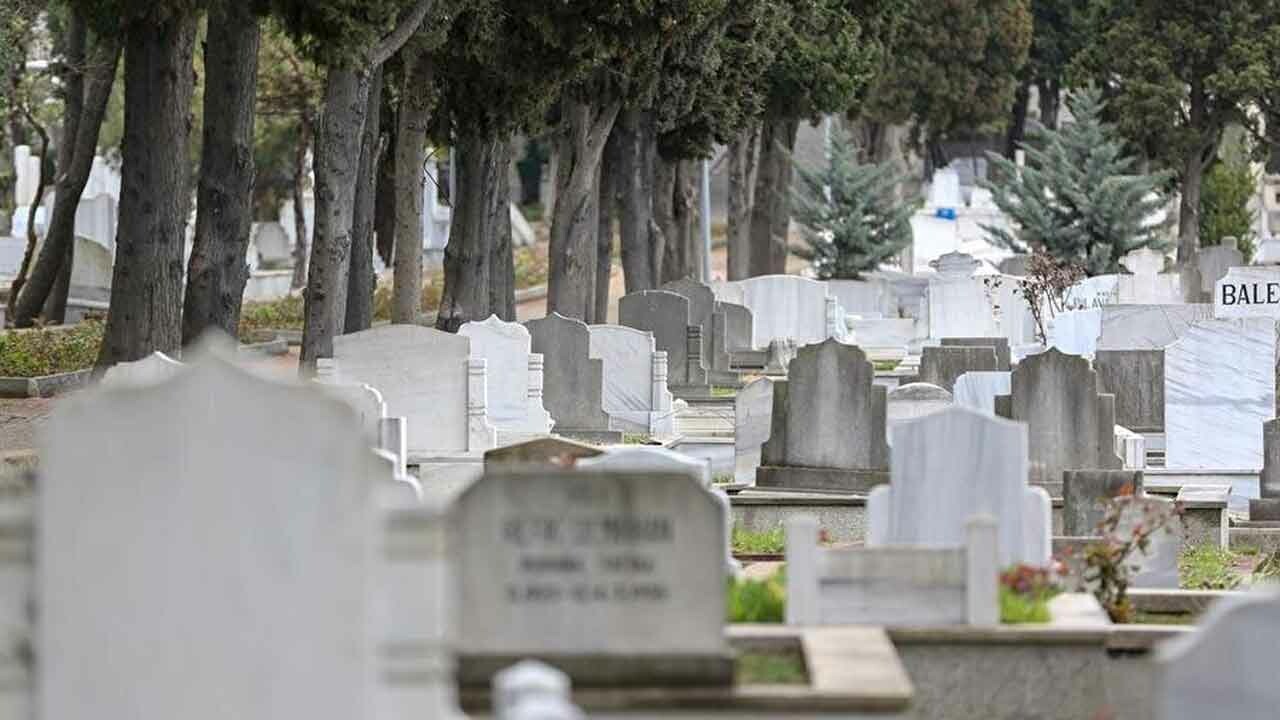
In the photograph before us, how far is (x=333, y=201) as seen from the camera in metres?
24.5

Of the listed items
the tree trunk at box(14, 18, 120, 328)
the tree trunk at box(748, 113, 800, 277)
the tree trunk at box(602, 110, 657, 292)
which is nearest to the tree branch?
the tree trunk at box(14, 18, 120, 328)

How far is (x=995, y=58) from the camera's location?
73062 mm

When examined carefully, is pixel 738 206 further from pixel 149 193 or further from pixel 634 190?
pixel 149 193

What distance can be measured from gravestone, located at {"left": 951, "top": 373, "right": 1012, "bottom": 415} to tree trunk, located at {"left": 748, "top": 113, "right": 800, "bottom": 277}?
99.1 ft

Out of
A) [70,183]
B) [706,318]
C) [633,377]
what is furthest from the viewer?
[706,318]

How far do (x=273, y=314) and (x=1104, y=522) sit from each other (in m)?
32.4

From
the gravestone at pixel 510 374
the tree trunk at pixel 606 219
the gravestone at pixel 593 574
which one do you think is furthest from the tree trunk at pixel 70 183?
the gravestone at pixel 593 574

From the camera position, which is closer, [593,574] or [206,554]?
[206,554]

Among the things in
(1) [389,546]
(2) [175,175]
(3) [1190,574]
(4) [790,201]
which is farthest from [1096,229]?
(1) [389,546]

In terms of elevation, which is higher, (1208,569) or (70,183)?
(70,183)

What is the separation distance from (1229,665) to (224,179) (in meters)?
15.1

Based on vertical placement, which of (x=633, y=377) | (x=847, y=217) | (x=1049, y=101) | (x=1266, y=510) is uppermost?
(x=1049, y=101)

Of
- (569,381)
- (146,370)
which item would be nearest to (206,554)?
(146,370)

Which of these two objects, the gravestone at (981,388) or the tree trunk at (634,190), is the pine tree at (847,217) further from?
the gravestone at (981,388)
